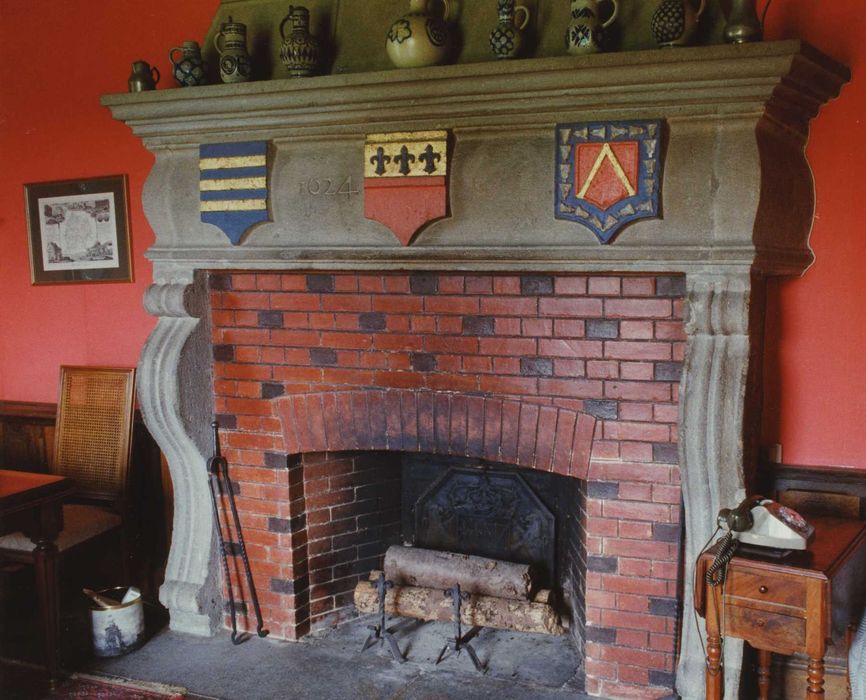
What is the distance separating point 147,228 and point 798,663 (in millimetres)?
3029

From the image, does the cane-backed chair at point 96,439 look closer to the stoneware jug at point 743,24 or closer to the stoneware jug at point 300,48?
the stoneware jug at point 300,48

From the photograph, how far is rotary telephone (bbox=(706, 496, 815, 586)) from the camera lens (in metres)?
2.01

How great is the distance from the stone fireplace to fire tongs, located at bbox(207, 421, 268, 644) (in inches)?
1.6

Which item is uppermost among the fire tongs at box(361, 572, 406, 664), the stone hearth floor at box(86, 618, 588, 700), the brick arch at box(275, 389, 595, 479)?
the brick arch at box(275, 389, 595, 479)

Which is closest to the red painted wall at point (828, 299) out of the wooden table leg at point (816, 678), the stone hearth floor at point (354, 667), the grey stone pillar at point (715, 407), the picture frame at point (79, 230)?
the grey stone pillar at point (715, 407)

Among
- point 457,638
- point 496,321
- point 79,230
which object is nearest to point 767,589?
point 496,321

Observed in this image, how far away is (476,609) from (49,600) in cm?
154

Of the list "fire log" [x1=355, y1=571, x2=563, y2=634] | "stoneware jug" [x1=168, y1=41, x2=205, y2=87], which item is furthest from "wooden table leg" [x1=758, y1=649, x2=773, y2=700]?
"stoneware jug" [x1=168, y1=41, x2=205, y2=87]

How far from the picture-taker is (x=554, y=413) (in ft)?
8.18

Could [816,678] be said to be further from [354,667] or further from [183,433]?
[183,433]

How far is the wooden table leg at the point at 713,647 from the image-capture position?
206 cm

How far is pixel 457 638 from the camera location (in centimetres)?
282

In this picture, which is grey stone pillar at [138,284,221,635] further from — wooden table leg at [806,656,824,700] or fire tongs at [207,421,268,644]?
wooden table leg at [806,656,824,700]

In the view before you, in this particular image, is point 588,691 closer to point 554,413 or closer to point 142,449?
point 554,413
